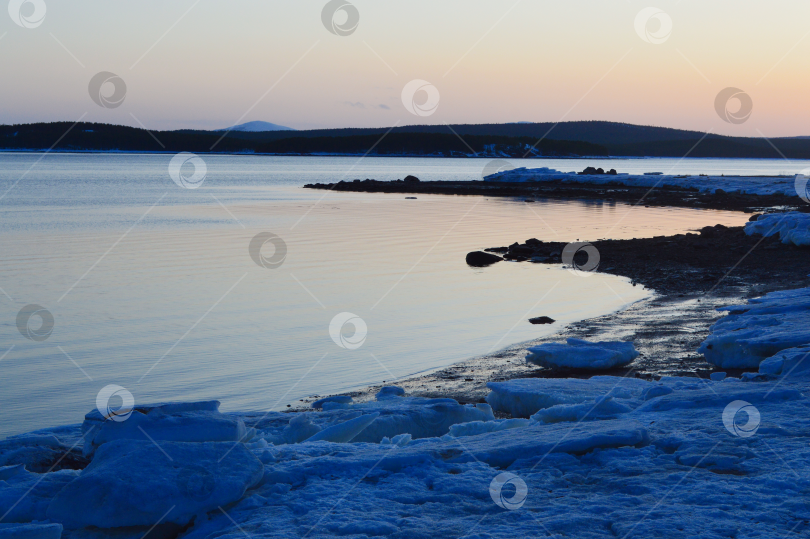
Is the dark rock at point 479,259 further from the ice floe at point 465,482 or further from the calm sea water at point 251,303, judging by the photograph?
the ice floe at point 465,482

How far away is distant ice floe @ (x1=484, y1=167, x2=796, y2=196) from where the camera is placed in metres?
49.3

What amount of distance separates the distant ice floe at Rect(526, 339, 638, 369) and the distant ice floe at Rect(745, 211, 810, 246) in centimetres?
1363

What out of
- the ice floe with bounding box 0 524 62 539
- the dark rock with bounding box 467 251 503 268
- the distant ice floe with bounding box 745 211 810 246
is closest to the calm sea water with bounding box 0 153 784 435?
the dark rock with bounding box 467 251 503 268

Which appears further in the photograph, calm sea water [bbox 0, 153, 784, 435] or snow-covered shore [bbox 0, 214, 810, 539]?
calm sea water [bbox 0, 153, 784, 435]

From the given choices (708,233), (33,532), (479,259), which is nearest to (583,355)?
(33,532)

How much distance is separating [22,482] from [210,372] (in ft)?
16.2

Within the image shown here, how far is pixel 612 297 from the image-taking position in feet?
47.4

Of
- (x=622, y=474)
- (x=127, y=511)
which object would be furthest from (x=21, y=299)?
(x=622, y=474)

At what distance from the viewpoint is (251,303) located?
13.8 m

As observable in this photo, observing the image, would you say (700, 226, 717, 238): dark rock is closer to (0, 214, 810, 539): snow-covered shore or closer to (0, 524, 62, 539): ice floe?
(0, 214, 810, 539): snow-covered shore

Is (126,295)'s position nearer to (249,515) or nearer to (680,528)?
(249,515)

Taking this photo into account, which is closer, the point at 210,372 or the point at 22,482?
the point at 22,482

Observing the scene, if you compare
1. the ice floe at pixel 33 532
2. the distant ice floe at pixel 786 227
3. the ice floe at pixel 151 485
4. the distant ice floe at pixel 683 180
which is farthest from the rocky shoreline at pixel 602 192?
the ice floe at pixel 33 532

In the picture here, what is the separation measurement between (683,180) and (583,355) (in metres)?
56.2
